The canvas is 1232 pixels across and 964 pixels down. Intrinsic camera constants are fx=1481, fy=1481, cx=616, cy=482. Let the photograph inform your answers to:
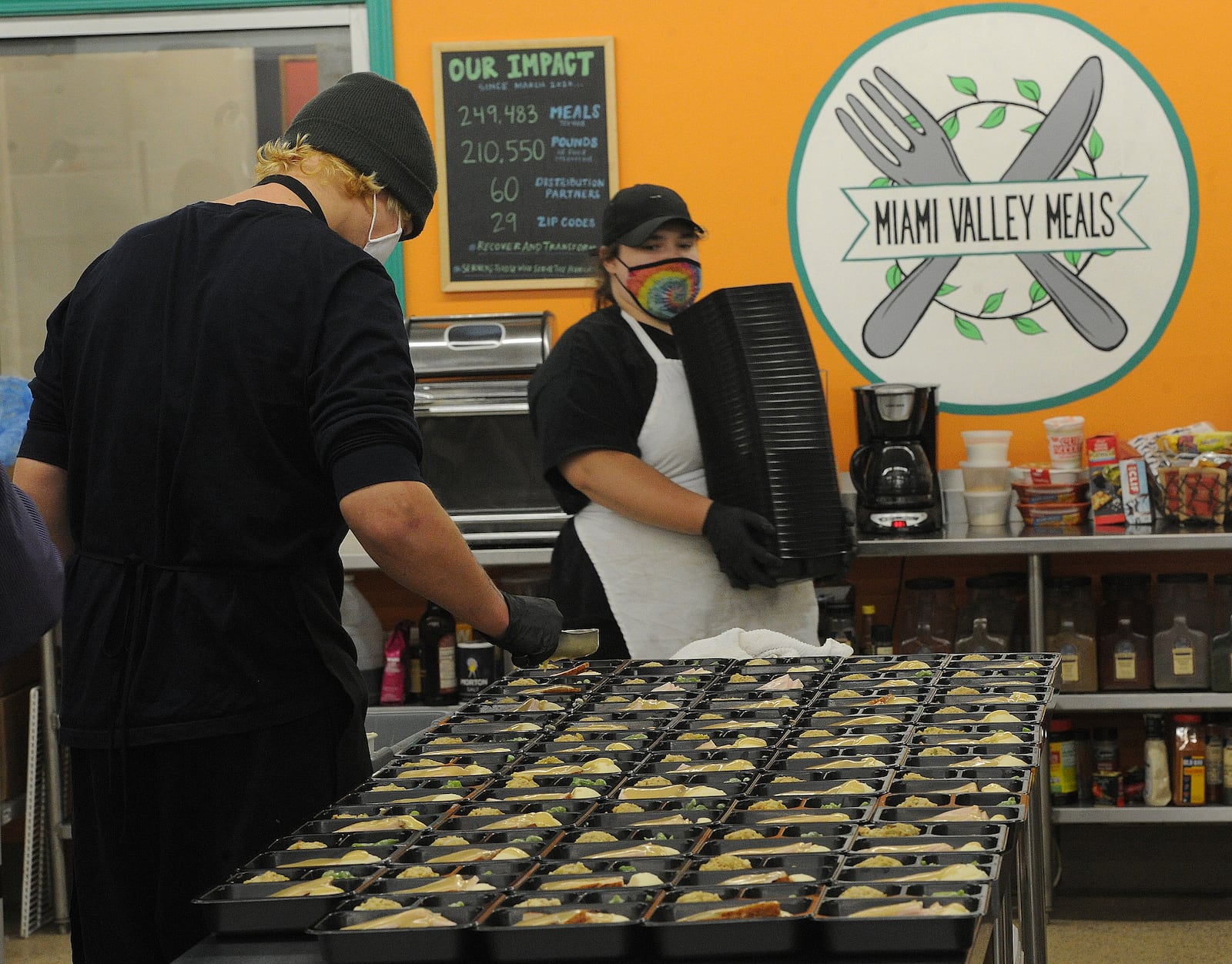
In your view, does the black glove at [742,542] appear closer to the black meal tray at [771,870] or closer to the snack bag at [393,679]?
the snack bag at [393,679]

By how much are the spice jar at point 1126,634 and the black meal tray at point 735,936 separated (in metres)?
2.82

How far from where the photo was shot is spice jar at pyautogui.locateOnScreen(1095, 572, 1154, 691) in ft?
12.7

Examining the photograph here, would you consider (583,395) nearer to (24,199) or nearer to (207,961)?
(207,961)

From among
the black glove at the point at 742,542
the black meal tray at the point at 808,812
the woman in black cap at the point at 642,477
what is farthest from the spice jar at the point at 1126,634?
the black meal tray at the point at 808,812

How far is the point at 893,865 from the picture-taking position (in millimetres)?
1409

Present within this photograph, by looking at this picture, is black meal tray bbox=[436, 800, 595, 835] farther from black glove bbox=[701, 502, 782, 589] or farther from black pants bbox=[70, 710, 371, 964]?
black glove bbox=[701, 502, 782, 589]

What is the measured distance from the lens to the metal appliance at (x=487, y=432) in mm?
4086

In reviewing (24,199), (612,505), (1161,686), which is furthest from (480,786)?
(24,199)

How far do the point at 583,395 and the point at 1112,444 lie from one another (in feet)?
5.39

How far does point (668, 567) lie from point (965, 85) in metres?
1.92

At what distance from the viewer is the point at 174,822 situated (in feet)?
5.95

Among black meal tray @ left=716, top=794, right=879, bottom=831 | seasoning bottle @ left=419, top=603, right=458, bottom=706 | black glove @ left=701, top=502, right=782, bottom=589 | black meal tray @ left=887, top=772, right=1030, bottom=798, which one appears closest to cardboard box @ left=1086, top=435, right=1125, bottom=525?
black glove @ left=701, top=502, right=782, bottom=589

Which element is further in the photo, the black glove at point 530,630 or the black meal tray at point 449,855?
the black glove at point 530,630

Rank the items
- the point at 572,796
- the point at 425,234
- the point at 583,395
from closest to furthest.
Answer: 1. the point at 572,796
2. the point at 583,395
3. the point at 425,234
